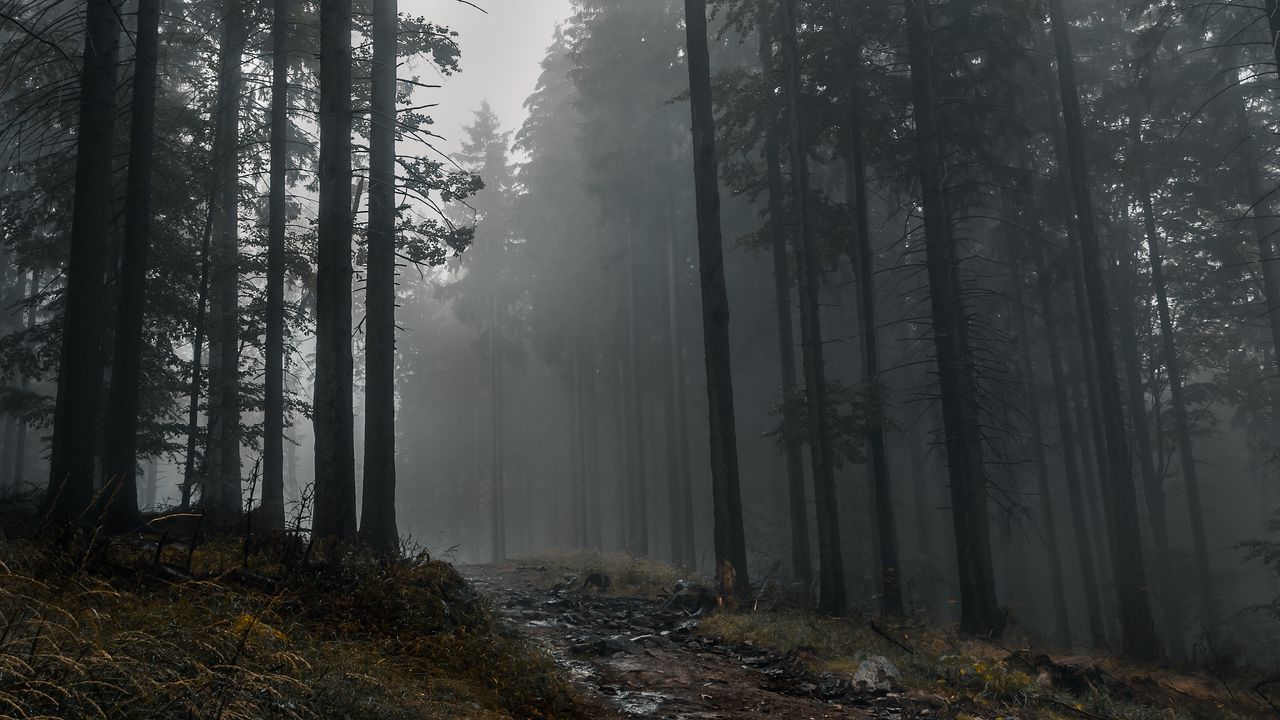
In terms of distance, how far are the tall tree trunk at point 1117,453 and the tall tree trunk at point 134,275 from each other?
53.1ft

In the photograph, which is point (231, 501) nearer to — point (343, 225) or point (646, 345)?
point (343, 225)

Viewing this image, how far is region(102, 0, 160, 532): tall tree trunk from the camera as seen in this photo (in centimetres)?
982

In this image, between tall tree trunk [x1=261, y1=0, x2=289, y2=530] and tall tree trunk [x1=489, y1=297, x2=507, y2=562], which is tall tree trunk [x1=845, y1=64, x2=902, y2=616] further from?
tall tree trunk [x1=489, y1=297, x2=507, y2=562]

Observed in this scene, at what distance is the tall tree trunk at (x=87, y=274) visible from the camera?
8.81 meters

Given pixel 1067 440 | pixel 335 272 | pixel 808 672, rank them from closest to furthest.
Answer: pixel 808 672 → pixel 335 272 → pixel 1067 440

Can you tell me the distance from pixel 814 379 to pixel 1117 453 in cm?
645

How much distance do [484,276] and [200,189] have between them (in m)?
21.9

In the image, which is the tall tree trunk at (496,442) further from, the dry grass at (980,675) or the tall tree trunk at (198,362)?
the dry grass at (980,675)

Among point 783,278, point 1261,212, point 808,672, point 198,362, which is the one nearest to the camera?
point 808,672

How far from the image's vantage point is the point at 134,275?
Answer: 10227mm

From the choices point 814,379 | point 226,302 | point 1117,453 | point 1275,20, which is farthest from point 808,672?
point 226,302

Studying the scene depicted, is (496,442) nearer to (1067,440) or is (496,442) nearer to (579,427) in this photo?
(579,427)

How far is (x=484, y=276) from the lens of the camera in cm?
3822

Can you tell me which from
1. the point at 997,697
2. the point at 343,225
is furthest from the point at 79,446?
the point at 997,697
